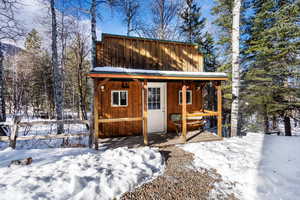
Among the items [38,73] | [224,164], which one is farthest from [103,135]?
[38,73]

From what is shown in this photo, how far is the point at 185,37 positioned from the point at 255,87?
7135 mm

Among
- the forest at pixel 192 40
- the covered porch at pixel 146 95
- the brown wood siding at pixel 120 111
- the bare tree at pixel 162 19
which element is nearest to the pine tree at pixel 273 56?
the forest at pixel 192 40

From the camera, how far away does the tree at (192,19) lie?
1127 cm

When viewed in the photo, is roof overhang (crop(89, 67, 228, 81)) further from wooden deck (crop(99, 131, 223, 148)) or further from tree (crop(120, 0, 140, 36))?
tree (crop(120, 0, 140, 36))

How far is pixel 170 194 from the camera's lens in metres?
2.40

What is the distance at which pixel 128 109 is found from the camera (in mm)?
5723

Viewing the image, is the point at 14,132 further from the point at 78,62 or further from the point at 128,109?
the point at 78,62

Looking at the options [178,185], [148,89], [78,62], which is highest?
[78,62]

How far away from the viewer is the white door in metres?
5.97

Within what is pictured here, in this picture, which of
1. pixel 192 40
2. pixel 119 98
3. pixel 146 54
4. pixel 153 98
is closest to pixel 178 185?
pixel 153 98

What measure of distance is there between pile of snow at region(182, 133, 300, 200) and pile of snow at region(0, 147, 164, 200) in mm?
1473

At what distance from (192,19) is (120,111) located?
34.4ft

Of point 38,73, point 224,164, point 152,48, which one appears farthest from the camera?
point 38,73

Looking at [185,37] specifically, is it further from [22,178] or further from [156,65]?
[22,178]
